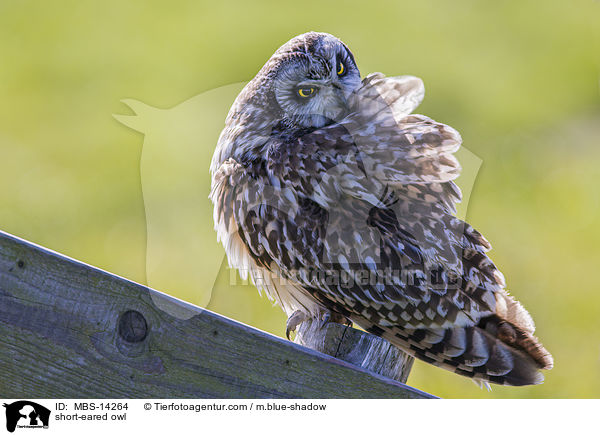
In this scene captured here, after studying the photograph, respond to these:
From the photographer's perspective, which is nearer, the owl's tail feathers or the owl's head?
the owl's tail feathers

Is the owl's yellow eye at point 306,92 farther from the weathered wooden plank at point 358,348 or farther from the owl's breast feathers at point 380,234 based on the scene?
the weathered wooden plank at point 358,348

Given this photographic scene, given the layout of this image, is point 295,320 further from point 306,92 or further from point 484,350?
point 306,92

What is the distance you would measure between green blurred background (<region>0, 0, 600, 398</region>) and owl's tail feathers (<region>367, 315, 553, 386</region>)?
2.75 metres

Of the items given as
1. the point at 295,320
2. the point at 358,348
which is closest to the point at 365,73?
the point at 295,320

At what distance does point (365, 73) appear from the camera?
8016mm

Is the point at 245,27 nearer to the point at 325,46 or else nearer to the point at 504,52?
the point at 504,52

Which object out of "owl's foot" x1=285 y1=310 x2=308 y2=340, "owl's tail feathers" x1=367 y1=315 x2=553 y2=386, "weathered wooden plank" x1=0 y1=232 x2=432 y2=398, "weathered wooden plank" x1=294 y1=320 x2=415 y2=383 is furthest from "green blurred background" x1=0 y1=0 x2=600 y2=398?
"weathered wooden plank" x1=0 y1=232 x2=432 y2=398

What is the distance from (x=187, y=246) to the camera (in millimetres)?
6066

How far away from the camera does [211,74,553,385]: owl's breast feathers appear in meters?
2.76

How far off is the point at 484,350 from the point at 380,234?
2.15 ft

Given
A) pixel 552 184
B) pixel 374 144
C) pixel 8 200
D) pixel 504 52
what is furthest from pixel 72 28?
pixel 374 144

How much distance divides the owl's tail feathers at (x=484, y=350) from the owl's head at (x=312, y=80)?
1145 millimetres
